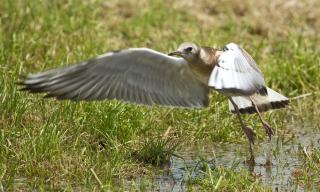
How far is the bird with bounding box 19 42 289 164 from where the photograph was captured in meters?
7.15

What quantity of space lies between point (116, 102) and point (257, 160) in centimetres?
141

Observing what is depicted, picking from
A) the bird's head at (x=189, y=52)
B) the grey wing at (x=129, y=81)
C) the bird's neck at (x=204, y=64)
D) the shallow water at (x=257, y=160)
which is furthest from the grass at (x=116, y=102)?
the bird's head at (x=189, y=52)

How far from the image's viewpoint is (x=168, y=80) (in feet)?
26.4

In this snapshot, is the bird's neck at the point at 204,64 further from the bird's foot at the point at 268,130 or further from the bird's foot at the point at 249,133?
the bird's foot at the point at 268,130

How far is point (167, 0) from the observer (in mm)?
11727

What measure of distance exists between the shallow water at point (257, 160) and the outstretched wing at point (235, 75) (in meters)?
0.68

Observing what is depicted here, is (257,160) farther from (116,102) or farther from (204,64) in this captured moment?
(116,102)

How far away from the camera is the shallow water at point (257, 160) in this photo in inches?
285

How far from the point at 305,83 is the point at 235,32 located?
5.42 ft

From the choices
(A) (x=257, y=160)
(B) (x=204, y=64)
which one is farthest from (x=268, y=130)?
(B) (x=204, y=64)

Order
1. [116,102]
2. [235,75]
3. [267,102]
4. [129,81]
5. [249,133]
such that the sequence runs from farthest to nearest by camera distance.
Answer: [116,102] → [267,102] → [249,133] → [129,81] → [235,75]

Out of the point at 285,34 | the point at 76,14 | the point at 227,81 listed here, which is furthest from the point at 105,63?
the point at 285,34

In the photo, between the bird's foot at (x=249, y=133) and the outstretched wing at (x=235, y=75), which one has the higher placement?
the outstretched wing at (x=235, y=75)

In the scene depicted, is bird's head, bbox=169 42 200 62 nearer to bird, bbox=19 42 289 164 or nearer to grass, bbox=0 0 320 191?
bird, bbox=19 42 289 164
